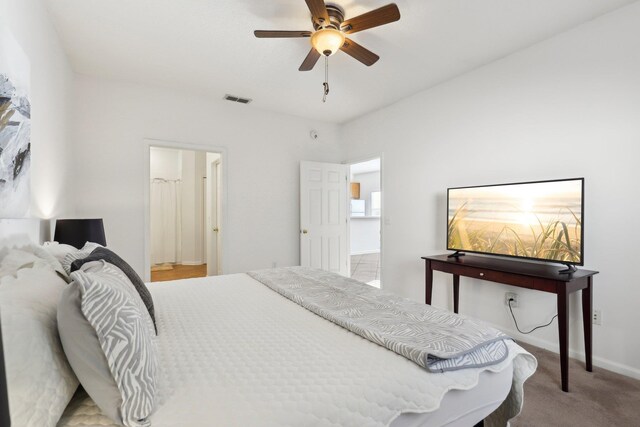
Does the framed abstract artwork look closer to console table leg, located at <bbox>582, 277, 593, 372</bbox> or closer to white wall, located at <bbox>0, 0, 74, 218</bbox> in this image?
white wall, located at <bbox>0, 0, 74, 218</bbox>

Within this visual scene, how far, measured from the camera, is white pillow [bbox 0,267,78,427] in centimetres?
67

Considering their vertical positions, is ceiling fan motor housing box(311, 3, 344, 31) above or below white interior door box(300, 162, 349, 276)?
above

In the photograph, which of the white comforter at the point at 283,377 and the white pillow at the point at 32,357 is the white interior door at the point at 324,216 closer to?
the white comforter at the point at 283,377

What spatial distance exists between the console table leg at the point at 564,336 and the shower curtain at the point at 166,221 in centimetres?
635

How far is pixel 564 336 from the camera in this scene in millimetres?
2098

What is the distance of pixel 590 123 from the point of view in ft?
8.08

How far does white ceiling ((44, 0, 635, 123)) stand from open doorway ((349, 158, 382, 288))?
243cm

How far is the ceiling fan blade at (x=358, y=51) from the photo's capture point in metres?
2.38

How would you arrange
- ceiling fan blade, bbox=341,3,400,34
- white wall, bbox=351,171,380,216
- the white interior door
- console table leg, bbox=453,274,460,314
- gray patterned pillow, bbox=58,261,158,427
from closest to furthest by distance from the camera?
gray patterned pillow, bbox=58,261,158,427 → ceiling fan blade, bbox=341,3,400,34 → console table leg, bbox=453,274,460,314 → the white interior door → white wall, bbox=351,171,380,216

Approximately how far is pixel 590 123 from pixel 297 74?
268 cm

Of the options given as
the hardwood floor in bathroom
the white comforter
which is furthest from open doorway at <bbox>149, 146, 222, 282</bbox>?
the white comforter

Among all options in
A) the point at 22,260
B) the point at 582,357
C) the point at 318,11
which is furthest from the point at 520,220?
the point at 22,260

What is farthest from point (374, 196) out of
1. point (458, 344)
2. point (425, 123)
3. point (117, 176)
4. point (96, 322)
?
point (96, 322)

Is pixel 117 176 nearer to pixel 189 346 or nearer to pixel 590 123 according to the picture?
pixel 189 346
